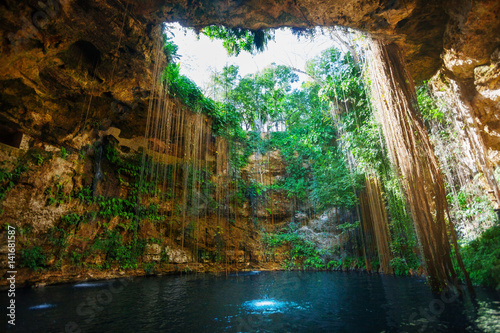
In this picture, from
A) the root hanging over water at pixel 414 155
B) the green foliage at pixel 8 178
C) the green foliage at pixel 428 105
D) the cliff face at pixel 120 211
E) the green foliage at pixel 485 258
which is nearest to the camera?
the root hanging over water at pixel 414 155

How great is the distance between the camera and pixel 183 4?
15.2ft

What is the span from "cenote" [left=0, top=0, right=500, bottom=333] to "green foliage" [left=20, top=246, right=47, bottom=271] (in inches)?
1.3

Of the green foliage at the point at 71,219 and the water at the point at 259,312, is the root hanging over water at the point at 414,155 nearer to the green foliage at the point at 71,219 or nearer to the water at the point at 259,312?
the water at the point at 259,312

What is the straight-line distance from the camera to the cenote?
342cm

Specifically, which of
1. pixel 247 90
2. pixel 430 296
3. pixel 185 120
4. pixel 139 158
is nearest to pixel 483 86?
pixel 430 296

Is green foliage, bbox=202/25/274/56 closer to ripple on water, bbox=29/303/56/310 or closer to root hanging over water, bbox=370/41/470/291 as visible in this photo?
root hanging over water, bbox=370/41/470/291

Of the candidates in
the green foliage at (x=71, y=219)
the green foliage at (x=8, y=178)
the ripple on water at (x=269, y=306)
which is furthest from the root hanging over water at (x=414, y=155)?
the green foliage at (x=8, y=178)

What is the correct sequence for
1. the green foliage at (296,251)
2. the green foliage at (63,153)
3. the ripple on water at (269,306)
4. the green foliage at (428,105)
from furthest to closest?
the green foliage at (296,251) → the green foliage at (63,153) → the green foliage at (428,105) → the ripple on water at (269,306)

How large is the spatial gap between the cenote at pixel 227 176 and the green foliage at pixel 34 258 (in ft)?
0.11

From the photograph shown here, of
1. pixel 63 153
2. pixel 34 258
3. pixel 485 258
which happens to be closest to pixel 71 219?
pixel 34 258

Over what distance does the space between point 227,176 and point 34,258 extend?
23.6 ft

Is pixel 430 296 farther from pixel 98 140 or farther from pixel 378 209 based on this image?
pixel 98 140

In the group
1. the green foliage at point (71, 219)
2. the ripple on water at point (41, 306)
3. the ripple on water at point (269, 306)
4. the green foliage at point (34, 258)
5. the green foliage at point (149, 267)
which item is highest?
the green foliage at point (71, 219)

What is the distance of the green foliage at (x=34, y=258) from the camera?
5.45m
